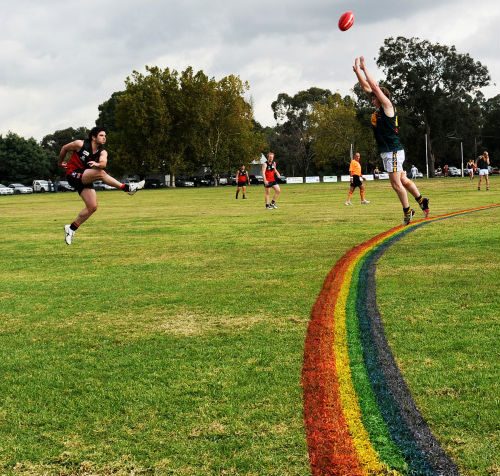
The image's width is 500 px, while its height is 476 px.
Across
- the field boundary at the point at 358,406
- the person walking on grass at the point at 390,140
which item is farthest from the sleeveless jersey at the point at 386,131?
the field boundary at the point at 358,406

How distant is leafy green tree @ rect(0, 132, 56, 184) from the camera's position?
98688 mm

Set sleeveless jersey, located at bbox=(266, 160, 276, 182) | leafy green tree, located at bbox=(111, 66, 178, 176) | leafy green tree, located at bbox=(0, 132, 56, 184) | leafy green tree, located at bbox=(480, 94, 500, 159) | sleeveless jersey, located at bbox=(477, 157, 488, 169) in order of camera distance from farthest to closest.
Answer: leafy green tree, located at bbox=(480, 94, 500, 159)
leafy green tree, located at bbox=(0, 132, 56, 184)
leafy green tree, located at bbox=(111, 66, 178, 176)
sleeveless jersey, located at bbox=(477, 157, 488, 169)
sleeveless jersey, located at bbox=(266, 160, 276, 182)

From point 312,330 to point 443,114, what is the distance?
280 ft

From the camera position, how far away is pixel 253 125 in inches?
3317

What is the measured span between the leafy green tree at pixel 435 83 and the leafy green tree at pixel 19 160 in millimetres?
59683

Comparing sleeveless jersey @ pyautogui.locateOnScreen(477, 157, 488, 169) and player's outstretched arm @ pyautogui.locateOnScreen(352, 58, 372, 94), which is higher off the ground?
player's outstretched arm @ pyautogui.locateOnScreen(352, 58, 372, 94)

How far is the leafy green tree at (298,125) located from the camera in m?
100

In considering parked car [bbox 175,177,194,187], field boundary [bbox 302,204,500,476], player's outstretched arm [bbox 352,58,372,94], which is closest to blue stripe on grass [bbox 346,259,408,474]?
field boundary [bbox 302,204,500,476]

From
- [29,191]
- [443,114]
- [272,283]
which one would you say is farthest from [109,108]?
[272,283]

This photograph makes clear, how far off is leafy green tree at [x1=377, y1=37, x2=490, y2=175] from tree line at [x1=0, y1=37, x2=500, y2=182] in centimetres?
14

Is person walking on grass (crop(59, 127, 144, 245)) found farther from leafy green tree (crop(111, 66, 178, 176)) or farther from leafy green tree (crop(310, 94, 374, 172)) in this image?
leafy green tree (crop(310, 94, 374, 172))

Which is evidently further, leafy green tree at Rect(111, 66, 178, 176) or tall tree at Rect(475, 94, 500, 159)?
tall tree at Rect(475, 94, 500, 159)

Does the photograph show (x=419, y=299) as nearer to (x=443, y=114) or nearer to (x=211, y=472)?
(x=211, y=472)

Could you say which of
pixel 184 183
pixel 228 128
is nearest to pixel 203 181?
pixel 184 183
